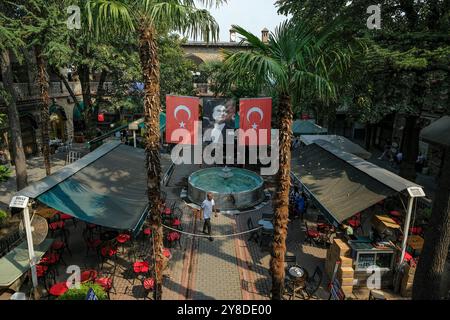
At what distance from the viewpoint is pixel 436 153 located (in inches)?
895

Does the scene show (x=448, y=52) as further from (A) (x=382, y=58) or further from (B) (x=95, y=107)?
(B) (x=95, y=107)

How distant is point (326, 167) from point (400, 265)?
5.86m

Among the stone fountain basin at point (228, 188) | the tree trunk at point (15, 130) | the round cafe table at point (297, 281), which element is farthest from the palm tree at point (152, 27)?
the tree trunk at point (15, 130)

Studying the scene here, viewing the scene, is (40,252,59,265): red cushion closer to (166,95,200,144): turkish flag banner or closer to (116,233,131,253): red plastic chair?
(116,233,131,253): red plastic chair

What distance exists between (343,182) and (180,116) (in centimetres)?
733

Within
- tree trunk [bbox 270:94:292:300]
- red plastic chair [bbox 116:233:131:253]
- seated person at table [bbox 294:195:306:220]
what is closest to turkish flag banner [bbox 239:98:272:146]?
seated person at table [bbox 294:195:306:220]

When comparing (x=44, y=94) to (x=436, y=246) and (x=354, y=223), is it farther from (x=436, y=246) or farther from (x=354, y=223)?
(x=436, y=246)

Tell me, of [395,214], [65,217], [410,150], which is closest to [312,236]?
[395,214]

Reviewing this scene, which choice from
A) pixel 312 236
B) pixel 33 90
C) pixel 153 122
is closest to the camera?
pixel 153 122

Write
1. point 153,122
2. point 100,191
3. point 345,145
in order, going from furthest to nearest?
point 345,145 < point 100,191 < point 153,122

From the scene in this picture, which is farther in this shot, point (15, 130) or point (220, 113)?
point (220, 113)

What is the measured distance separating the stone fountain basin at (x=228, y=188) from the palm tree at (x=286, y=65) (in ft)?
27.9

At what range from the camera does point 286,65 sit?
7293 millimetres

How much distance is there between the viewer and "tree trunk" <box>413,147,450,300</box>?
7590 mm
